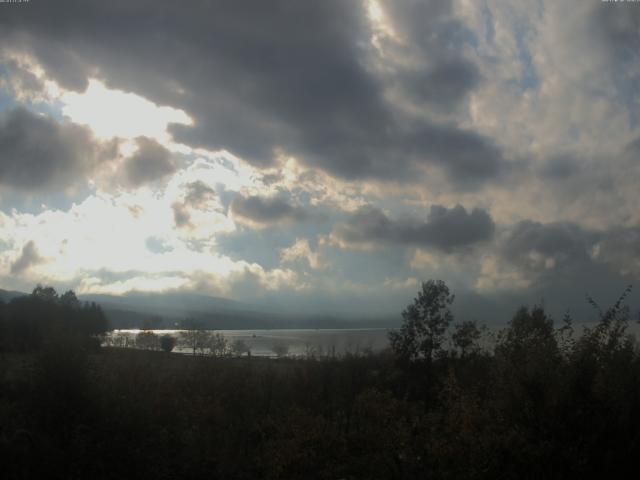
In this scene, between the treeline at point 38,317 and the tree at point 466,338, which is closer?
the tree at point 466,338

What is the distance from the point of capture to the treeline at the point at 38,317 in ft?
157

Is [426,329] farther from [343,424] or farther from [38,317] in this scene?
[38,317]

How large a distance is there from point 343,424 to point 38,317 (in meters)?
56.2

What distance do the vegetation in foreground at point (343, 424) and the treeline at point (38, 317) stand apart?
22.5 m

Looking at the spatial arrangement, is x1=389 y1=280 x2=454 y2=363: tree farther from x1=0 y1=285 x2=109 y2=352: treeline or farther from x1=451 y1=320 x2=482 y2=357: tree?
x1=0 y1=285 x2=109 y2=352: treeline

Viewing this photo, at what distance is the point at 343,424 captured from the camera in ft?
55.6

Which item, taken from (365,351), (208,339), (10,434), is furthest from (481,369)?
(208,339)

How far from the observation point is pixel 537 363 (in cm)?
1250

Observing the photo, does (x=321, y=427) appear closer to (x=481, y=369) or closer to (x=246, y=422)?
(x=246, y=422)

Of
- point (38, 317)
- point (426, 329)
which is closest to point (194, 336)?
point (38, 317)

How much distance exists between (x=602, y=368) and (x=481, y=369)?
12800 millimetres

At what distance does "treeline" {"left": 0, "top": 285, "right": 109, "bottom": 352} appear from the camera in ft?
157

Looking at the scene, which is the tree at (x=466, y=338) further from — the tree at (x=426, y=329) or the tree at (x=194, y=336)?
the tree at (x=194, y=336)

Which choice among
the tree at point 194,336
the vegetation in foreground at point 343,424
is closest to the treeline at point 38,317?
the vegetation in foreground at point 343,424
